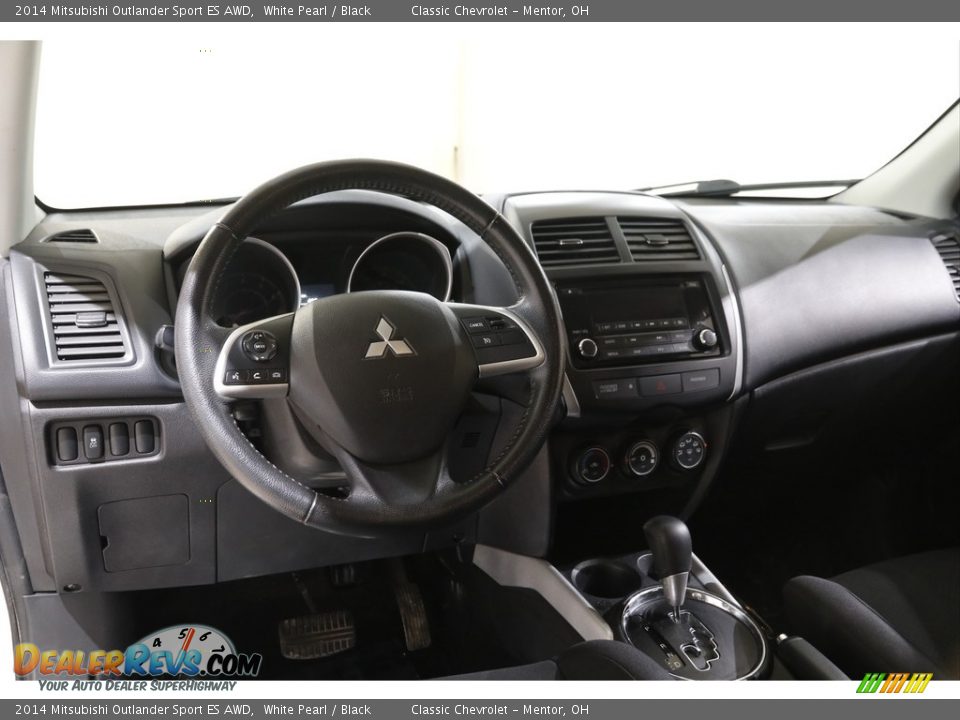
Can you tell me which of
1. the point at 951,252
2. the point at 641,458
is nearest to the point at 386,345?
the point at 641,458

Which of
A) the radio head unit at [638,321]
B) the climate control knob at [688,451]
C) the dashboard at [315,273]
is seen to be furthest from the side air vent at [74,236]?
the climate control knob at [688,451]

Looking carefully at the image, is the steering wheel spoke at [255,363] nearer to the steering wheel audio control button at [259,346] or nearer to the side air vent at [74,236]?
the steering wheel audio control button at [259,346]

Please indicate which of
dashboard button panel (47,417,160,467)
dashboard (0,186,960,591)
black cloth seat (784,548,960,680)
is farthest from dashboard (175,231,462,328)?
black cloth seat (784,548,960,680)

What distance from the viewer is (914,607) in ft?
4.72

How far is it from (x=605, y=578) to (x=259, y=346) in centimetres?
94

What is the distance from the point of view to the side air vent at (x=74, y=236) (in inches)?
59.0

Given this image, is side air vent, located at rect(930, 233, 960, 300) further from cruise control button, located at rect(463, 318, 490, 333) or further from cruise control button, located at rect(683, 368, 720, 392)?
cruise control button, located at rect(463, 318, 490, 333)

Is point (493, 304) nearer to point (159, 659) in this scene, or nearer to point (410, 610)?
point (410, 610)

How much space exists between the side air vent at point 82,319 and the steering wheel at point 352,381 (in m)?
0.34

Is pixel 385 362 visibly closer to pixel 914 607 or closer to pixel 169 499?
pixel 169 499

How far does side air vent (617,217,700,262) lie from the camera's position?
1801 mm

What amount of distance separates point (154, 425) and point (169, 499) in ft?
0.49

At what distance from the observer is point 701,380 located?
5.72 ft
